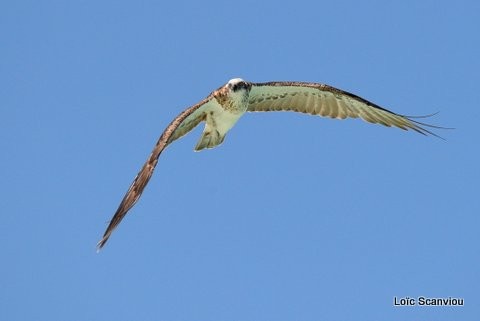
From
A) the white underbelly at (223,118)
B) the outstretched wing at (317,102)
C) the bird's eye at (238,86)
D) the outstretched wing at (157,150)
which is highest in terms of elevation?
the outstretched wing at (317,102)

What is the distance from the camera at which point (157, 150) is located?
17.6m

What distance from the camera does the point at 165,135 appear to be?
18.1 meters

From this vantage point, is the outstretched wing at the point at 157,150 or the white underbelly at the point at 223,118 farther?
the white underbelly at the point at 223,118

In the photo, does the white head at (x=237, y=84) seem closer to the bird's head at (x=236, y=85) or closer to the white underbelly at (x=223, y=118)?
the bird's head at (x=236, y=85)

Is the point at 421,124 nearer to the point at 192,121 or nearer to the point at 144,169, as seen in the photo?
the point at 192,121

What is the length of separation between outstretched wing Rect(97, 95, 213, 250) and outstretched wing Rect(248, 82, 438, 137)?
1.85 meters

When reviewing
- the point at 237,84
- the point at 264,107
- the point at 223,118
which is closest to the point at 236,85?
the point at 237,84

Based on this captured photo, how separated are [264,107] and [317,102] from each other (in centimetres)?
152

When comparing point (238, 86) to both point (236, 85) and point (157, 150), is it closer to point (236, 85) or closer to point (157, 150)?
point (236, 85)

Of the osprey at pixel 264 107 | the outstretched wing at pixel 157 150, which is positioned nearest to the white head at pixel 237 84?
the osprey at pixel 264 107

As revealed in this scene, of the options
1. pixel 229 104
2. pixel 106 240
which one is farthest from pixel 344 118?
pixel 106 240

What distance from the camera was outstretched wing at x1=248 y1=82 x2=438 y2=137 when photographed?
21578mm

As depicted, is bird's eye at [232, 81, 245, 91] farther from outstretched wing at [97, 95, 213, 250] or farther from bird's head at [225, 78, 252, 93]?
outstretched wing at [97, 95, 213, 250]

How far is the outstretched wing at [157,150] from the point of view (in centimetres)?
1573
